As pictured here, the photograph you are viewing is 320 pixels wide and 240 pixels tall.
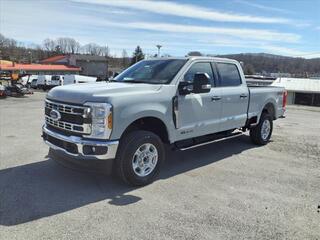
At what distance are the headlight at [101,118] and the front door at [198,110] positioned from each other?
149 cm

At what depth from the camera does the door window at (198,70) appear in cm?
632

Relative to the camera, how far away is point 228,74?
741 centimetres

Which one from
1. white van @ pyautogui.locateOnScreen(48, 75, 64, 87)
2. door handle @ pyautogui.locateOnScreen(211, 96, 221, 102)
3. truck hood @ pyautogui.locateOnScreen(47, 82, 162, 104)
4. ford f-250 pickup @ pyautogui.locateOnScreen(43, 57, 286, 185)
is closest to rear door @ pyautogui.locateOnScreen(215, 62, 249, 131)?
ford f-250 pickup @ pyautogui.locateOnScreen(43, 57, 286, 185)

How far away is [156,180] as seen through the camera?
5816 mm

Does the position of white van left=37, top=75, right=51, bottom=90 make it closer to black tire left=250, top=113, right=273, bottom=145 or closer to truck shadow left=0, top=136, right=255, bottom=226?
black tire left=250, top=113, right=273, bottom=145

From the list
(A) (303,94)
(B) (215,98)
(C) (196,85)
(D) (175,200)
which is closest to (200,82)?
(C) (196,85)

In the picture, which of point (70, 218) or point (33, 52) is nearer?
point (70, 218)

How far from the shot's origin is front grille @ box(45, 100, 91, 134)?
4.94 m

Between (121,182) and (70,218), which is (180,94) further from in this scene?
(70,218)

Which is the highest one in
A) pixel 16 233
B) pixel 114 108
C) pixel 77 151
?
pixel 114 108

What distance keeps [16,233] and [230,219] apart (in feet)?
8.24

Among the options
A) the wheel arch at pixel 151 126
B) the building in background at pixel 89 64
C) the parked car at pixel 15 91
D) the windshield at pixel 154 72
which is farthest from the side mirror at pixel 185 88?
the building in background at pixel 89 64

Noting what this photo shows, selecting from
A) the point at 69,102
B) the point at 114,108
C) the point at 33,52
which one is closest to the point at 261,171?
the point at 114,108

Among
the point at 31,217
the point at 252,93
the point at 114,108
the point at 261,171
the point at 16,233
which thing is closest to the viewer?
the point at 16,233
